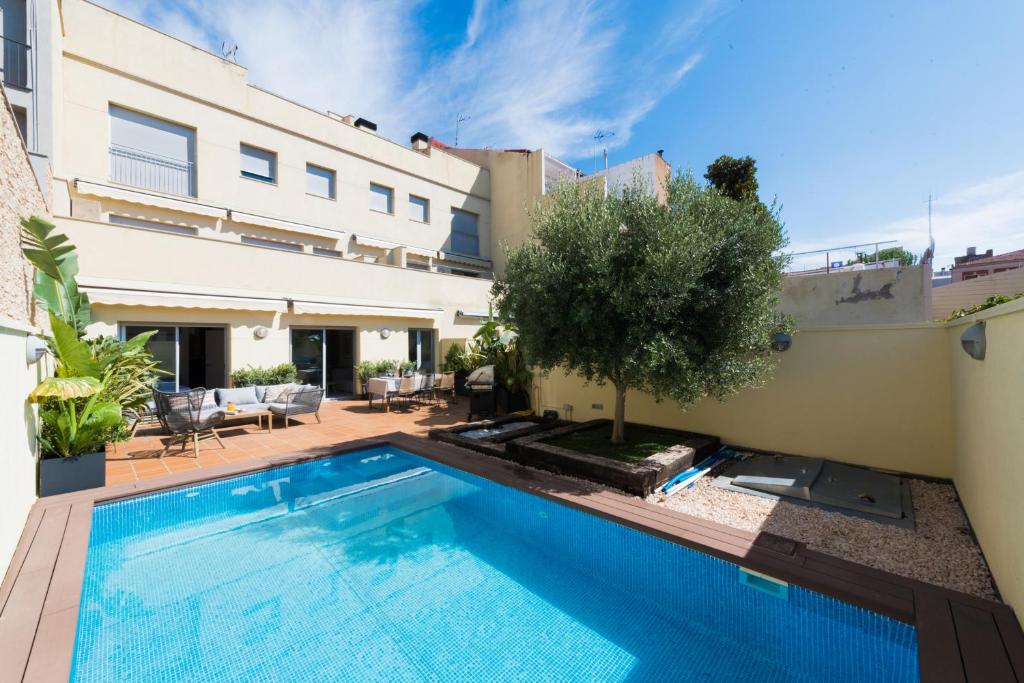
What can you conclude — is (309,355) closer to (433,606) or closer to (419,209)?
(419,209)

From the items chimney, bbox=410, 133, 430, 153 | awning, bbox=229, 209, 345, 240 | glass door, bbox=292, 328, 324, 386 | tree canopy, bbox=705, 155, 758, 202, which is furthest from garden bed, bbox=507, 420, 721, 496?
chimney, bbox=410, 133, 430, 153

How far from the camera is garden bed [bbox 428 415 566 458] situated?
10695mm

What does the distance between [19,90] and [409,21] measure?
1228 cm

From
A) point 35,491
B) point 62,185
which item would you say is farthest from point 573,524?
point 62,185

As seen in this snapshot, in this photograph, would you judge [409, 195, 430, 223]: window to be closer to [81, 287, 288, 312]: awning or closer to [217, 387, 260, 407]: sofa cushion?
[81, 287, 288, 312]: awning

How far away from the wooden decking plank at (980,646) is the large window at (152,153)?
24.3 m

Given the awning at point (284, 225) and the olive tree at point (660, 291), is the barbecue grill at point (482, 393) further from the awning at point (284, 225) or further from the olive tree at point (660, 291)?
the awning at point (284, 225)

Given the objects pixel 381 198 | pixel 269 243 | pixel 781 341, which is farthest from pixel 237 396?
pixel 381 198

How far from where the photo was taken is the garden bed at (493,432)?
10695 mm

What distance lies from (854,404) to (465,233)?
24789 mm

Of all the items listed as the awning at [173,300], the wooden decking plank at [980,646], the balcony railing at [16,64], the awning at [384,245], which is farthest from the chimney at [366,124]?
the wooden decking plank at [980,646]

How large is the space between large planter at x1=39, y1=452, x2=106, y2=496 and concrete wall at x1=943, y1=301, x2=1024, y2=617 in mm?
12389

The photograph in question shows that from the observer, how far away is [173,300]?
14.0m

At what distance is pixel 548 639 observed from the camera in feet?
15.6
